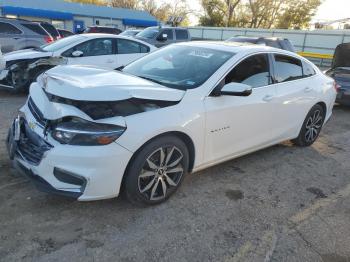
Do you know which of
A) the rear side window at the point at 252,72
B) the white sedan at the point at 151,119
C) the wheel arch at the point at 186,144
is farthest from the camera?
the rear side window at the point at 252,72

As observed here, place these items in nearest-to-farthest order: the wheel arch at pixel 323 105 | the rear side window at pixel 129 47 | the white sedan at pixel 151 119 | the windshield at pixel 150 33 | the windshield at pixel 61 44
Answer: the white sedan at pixel 151 119
the wheel arch at pixel 323 105
the windshield at pixel 61 44
the rear side window at pixel 129 47
the windshield at pixel 150 33

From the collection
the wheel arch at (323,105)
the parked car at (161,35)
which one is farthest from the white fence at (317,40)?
the wheel arch at (323,105)

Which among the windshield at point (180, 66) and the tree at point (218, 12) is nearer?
the windshield at point (180, 66)

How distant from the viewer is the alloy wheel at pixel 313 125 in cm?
546

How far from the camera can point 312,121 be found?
5516 mm

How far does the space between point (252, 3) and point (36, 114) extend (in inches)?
2019

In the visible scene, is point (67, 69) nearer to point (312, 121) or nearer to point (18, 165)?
point (18, 165)

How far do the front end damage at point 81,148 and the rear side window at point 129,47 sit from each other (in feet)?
19.4

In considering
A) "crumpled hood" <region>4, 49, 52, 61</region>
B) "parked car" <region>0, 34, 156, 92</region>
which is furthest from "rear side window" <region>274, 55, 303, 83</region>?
"crumpled hood" <region>4, 49, 52, 61</region>

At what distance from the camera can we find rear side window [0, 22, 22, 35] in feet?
37.3

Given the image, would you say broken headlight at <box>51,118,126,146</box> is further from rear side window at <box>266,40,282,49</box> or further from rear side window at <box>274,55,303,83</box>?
rear side window at <box>266,40,282,49</box>

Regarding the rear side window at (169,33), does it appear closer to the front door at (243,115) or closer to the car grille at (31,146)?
the front door at (243,115)

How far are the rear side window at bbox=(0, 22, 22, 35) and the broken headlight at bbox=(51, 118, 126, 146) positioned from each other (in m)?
10.1

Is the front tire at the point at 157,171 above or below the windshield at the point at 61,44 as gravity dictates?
below
